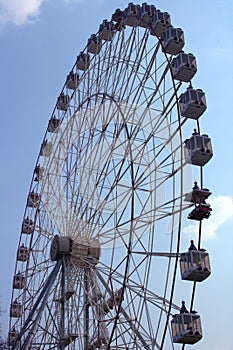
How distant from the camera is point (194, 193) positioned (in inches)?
559

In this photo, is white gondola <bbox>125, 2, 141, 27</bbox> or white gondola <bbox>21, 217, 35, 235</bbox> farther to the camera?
white gondola <bbox>21, 217, 35, 235</bbox>

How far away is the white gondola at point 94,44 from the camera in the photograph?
2113 cm

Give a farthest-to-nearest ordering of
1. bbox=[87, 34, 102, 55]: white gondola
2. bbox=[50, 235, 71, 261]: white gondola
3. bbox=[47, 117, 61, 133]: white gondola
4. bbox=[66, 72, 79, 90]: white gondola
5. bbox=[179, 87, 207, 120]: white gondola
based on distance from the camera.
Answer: bbox=[47, 117, 61, 133]: white gondola, bbox=[66, 72, 79, 90]: white gondola, bbox=[87, 34, 102, 55]: white gondola, bbox=[50, 235, 71, 261]: white gondola, bbox=[179, 87, 207, 120]: white gondola

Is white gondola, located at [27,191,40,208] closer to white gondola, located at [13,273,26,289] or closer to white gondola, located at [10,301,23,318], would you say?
white gondola, located at [13,273,26,289]

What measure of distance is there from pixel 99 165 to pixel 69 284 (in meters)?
4.20

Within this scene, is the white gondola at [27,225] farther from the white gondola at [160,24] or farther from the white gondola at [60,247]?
the white gondola at [160,24]

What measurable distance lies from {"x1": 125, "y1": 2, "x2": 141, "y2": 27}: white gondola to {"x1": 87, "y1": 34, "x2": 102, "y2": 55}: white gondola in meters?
2.31

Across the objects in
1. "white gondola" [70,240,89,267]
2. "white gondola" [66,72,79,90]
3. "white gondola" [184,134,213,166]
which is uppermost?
"white gondola" [66,72,79,90]

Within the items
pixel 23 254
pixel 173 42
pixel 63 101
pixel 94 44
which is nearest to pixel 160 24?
pixel 173 42

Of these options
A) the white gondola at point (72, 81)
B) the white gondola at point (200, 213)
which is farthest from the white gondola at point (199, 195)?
the white gondola at point (72, 81)

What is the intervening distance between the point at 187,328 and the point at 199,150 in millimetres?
4545

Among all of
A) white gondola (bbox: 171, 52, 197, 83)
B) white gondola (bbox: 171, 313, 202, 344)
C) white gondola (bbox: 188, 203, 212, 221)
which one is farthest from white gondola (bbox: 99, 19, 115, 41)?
white gondola (bbox: 171, 313, 202, 344)

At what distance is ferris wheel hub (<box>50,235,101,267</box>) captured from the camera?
59.6 ft

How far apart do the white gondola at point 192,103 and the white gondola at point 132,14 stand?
4676 mm
